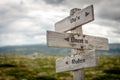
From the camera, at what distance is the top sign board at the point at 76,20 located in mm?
8633

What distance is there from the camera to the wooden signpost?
8448mm

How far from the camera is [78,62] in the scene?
29.0 feet

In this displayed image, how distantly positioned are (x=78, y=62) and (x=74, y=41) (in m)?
0.77

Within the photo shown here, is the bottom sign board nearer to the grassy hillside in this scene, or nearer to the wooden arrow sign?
the wooden arrow sign

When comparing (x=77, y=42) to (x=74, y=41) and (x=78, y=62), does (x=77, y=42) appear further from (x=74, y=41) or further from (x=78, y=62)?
(x=78, y=62)

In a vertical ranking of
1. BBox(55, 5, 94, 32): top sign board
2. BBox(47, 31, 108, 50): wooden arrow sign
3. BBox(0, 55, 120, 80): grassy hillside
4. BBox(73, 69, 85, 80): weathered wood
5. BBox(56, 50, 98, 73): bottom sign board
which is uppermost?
BBox(55, 5, 94, 32): top sign board

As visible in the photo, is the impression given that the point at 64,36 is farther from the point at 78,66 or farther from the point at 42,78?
the point at 42,78

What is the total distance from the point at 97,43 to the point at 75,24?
122 cm

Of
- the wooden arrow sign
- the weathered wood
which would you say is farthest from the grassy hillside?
the weathered wood

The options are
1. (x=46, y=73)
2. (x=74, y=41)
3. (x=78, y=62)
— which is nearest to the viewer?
(x=78, y=62)

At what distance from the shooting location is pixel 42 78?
127 ft

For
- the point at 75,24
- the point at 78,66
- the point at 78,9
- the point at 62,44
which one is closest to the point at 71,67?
the point at 78,66

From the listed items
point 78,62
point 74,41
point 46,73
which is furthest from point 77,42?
point 46,73

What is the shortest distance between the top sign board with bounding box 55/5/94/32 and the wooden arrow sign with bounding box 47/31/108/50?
0.51 m
